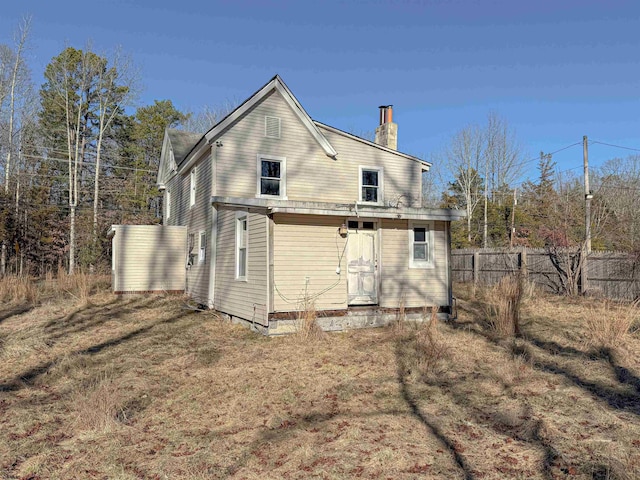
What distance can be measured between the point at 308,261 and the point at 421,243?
3.58 metres

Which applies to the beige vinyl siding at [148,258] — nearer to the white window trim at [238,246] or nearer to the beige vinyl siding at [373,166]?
the white window trim at [238,246]

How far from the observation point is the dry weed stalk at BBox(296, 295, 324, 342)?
9.56m

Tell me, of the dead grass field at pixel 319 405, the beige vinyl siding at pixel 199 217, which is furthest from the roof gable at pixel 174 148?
the dead grass field at pixel 319 405

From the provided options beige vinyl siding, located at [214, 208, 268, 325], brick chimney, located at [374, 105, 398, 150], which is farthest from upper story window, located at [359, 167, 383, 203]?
beige vinyl siding, located at [214, 208, 268, 325]

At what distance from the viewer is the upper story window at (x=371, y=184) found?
16.2 meters

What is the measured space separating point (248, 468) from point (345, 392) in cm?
241

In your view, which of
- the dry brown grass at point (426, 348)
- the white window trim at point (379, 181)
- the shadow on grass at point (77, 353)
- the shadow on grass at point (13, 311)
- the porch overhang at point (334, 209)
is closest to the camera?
Result: the shadow on grass at point (77, 353)

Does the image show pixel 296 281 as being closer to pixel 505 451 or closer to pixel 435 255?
pixel 435 255

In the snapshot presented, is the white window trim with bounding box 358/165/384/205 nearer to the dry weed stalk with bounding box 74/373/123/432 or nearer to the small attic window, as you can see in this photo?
the small attic window

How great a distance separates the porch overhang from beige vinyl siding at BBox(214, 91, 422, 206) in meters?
3.42

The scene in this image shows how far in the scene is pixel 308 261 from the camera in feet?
35.4

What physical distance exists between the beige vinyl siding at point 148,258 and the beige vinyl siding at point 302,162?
4530 mm

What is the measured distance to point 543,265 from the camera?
57.2ft

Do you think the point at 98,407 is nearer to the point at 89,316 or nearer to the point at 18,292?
the point at 89,316
